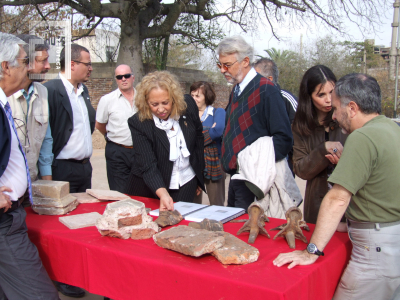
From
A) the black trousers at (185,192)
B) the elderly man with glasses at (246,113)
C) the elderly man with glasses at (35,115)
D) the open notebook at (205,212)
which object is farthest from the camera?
the black trousers at (185,192)

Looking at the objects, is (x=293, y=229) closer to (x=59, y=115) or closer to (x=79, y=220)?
(x=79, y=220)

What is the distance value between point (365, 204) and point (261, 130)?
100cm

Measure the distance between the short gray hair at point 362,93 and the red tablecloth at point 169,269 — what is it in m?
0.68

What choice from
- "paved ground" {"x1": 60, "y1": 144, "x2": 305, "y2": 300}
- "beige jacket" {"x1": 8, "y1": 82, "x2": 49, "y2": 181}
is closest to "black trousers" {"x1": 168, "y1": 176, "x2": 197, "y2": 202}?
"beige jacket" {"x1": 8, "y1": 82, "x2": 49, "y2": 181}

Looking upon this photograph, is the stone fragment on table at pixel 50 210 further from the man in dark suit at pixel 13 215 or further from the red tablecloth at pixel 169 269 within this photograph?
the man in dark suit at pixel 13 215

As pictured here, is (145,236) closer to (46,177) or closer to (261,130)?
(261,130)

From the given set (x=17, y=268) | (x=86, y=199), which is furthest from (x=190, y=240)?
(x=86, y=199)

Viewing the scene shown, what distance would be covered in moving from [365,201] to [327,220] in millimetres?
222

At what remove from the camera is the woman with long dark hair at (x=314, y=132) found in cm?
232

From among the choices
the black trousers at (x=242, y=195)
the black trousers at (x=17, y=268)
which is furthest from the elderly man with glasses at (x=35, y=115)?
the black trousers at (x=242, y=195)

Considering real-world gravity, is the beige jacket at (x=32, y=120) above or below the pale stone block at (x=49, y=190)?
above

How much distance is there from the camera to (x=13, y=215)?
192 cm

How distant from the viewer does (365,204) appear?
166 centimetres

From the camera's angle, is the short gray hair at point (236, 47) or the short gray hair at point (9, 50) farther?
the short gray hair at point (236, 47)
